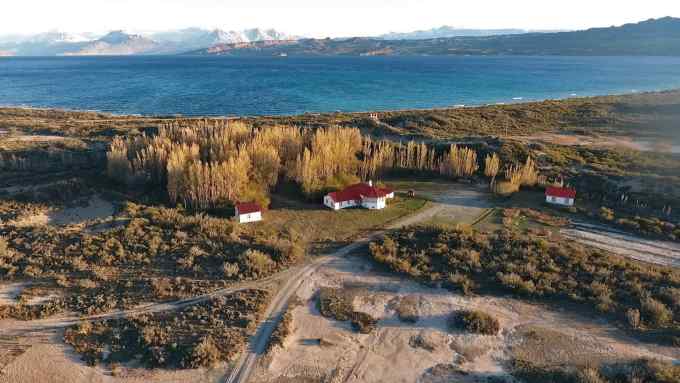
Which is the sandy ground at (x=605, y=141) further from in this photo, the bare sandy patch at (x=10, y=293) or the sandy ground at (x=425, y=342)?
the bare sandy patch at (x=10, y=293)

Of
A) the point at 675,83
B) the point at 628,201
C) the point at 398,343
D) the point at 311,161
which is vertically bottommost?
the point at 398,343

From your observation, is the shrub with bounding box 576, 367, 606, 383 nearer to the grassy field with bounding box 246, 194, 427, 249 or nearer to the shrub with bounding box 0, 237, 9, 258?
the grassy field with bounding box 246, 194, 427, 249

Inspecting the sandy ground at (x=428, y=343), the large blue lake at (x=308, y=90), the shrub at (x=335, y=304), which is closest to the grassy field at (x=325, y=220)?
the shrub at (x=335, y=304)

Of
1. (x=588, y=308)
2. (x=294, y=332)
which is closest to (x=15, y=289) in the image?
(x=294, y=332)

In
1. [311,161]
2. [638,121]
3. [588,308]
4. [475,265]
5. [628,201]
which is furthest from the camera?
[638,121]

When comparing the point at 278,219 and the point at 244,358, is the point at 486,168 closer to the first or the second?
the point at 278,219

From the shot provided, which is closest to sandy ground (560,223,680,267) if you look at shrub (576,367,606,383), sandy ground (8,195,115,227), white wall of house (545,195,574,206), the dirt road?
white wall of house (545,195,574,206)

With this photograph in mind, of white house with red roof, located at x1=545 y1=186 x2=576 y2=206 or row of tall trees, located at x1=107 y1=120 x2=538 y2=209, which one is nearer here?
row of tall trees, located at x1=107 y1=120 x2=538 y2=209

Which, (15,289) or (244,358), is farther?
(15,289)
